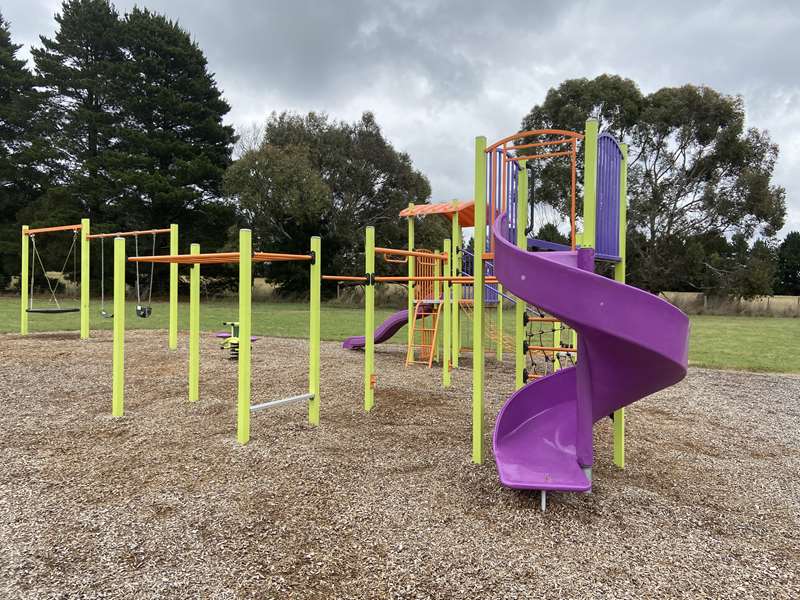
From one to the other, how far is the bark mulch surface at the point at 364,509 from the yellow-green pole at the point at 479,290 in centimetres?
30

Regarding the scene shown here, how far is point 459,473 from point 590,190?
7.37 ft

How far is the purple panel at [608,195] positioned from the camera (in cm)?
375

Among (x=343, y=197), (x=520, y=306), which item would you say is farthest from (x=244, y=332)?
(x=343, y=197)

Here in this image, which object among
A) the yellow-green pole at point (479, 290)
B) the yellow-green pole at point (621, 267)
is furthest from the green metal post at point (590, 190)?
the yellow-green pole at point (479, 290)

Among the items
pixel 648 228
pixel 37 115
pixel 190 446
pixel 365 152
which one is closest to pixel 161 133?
pixel 37 115

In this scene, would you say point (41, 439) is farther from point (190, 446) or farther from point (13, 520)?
point (13, 520)

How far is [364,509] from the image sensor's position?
3.28 meters

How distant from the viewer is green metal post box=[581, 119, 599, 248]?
3.37m

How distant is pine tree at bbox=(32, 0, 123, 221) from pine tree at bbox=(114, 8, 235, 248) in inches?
39.1

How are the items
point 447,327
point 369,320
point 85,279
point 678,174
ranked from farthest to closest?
point 678,174, point 85,279, point 447,327, point 369,320

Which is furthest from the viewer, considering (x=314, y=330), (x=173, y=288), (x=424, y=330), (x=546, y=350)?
(x=424, y=330)

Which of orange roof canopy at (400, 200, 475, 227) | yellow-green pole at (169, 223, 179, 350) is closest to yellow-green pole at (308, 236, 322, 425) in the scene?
orange roof canopy at (400, 200, 475, 227)

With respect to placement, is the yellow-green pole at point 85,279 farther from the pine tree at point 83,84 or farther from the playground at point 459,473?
the pine tree at point 83,84

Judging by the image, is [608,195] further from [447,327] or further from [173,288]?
[173,288]
